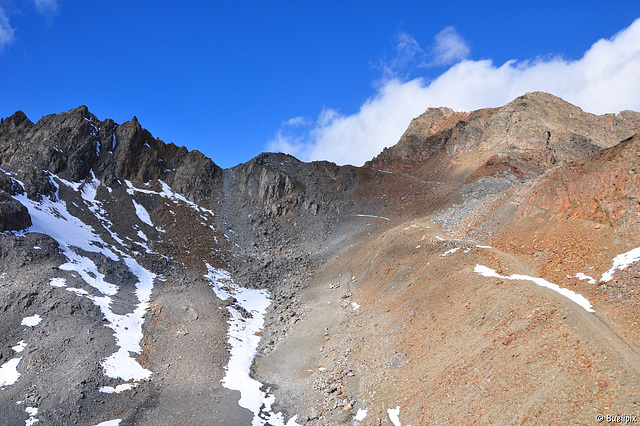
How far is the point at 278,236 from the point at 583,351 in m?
49.5

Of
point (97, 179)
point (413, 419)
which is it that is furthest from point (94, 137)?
point (413, 419)

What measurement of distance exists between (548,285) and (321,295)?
23878mm

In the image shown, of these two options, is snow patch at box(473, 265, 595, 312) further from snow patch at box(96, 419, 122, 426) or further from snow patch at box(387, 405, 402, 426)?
snow patch at box(96, 419, 122, 426)

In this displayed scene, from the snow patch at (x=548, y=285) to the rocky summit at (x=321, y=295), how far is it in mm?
167

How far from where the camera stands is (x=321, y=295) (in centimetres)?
4041

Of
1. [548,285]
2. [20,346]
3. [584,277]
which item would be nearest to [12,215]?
[20,346]

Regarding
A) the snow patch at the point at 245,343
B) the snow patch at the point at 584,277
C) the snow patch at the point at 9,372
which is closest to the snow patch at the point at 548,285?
the snow patch at the point at 584,277

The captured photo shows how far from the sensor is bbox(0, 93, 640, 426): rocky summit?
56.2 feet

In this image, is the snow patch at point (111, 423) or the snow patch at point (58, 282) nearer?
the snow patch at point (111, 423)

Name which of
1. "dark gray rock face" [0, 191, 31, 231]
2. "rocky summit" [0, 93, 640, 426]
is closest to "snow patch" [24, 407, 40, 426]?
"rocky summit" [0, 93, 640, 426]

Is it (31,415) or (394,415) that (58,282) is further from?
(394,415)

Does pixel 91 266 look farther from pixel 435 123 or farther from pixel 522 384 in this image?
pixel 435 123

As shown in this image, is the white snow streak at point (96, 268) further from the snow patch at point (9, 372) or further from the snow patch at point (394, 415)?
the snow patch at point (394, 415)

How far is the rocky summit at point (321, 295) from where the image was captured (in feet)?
56.2
